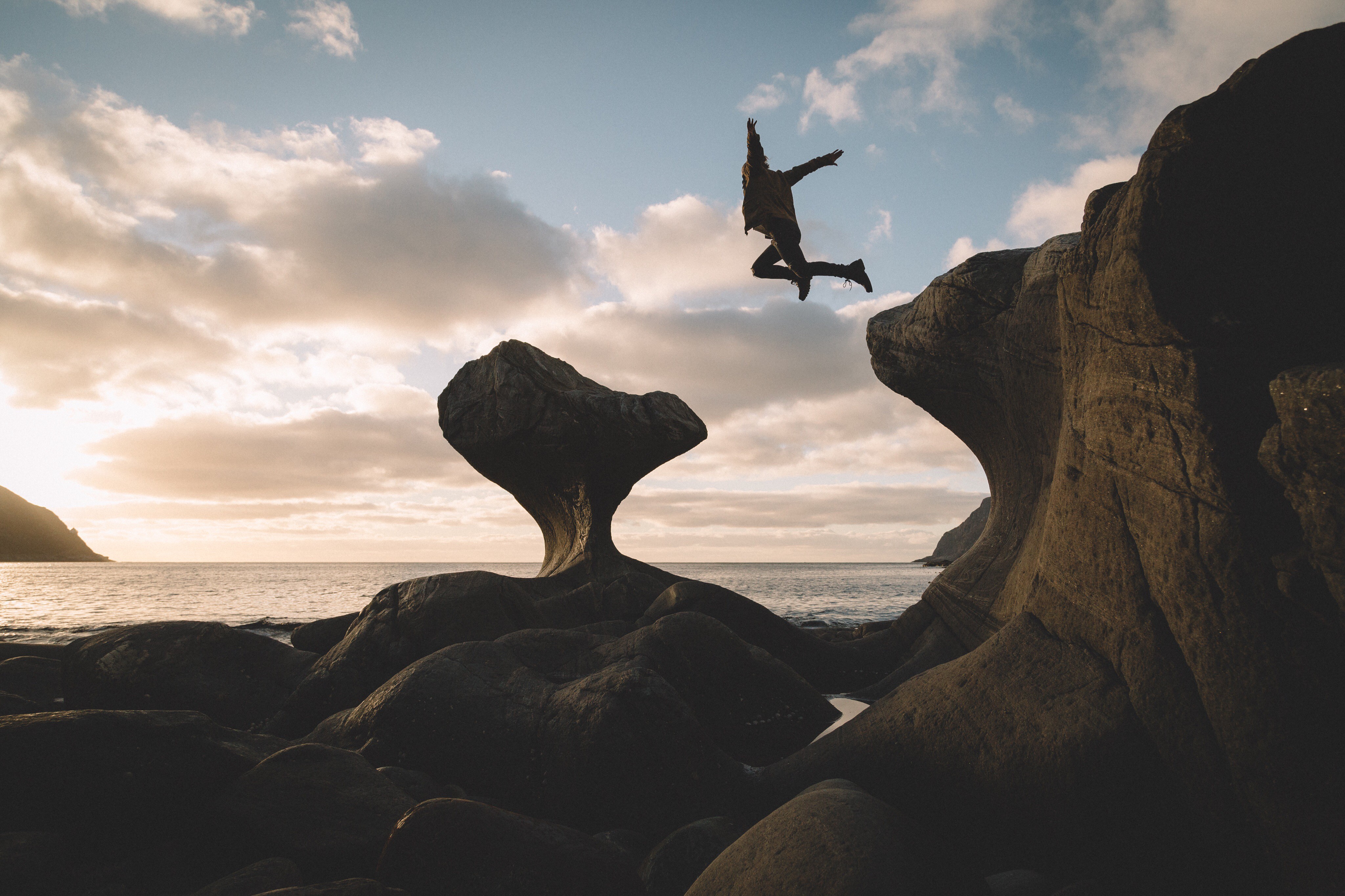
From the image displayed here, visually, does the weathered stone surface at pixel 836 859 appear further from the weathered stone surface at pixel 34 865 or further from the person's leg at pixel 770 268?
the person's leg at pixel 770 268

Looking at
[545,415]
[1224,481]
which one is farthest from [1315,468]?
[545,415]

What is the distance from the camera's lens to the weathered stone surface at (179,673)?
224 inches

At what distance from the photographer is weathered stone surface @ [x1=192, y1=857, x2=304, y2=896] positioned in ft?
7.88

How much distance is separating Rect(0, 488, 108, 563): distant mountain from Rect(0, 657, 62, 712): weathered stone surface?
421ft

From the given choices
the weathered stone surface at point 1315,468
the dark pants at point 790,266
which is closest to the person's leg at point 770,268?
the dark pants at point 790,266

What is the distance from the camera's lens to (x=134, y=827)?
9.64 feet

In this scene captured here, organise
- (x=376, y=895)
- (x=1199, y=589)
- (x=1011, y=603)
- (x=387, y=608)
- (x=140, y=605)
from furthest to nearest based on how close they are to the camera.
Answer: (x=140, y=605)
(x=387, y=608)
(x=1011, y=603)
(x=1199, y=589)
(x=376, y=895)

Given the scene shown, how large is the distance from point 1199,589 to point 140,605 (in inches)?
1322

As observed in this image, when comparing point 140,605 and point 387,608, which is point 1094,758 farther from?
point 140,605

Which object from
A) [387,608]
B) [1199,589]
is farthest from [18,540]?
[1199,589]

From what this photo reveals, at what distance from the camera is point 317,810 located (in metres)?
2.97

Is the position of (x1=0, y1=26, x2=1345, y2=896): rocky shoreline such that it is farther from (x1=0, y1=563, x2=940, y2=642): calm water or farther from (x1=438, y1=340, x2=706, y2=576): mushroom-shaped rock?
(x1=0, y1=563, x2=940, y2=642): calm water

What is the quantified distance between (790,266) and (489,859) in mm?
7717

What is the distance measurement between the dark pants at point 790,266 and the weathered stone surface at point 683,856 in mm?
7021
